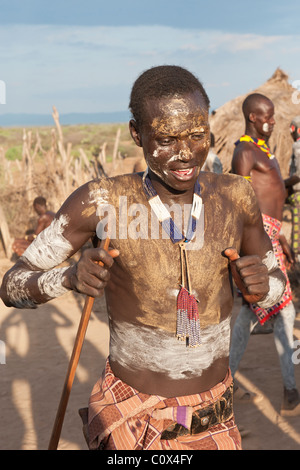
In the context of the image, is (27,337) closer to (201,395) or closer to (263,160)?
(263,160)

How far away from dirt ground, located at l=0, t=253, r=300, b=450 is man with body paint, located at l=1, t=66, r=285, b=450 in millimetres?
2277

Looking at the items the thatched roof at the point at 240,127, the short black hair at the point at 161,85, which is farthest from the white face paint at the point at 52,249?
the thatched roof at the point at 240,127

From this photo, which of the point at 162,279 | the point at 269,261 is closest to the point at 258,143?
the point at 269,261

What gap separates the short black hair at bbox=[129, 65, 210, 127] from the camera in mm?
1993

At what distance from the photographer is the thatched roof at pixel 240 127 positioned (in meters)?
13.1

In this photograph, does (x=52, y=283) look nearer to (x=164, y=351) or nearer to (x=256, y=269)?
(x=164, y=351)

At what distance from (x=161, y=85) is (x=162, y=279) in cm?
70

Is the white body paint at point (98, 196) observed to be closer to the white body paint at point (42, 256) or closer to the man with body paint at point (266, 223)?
the white body paint at point (42, 256)

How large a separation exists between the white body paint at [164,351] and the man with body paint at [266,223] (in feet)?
6.89

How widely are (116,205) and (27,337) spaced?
5.12 m

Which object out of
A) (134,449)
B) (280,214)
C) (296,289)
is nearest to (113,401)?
(134,449)

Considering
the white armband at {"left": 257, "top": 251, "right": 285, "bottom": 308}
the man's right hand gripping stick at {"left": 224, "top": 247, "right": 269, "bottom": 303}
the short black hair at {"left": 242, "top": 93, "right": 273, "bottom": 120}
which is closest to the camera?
the man's right hand gripping stick at {"left": 224, "top": 247, "right": 269, "bottom": 303}

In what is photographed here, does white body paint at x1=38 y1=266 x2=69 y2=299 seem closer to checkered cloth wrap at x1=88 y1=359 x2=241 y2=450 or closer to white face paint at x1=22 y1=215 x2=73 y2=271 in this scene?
white face paint at x1=22 y1=215 x2=73 y2=271

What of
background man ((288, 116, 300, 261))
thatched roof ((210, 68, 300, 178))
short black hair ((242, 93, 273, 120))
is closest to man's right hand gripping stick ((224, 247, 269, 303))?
short black hair ((242, 93, 273, 120))
